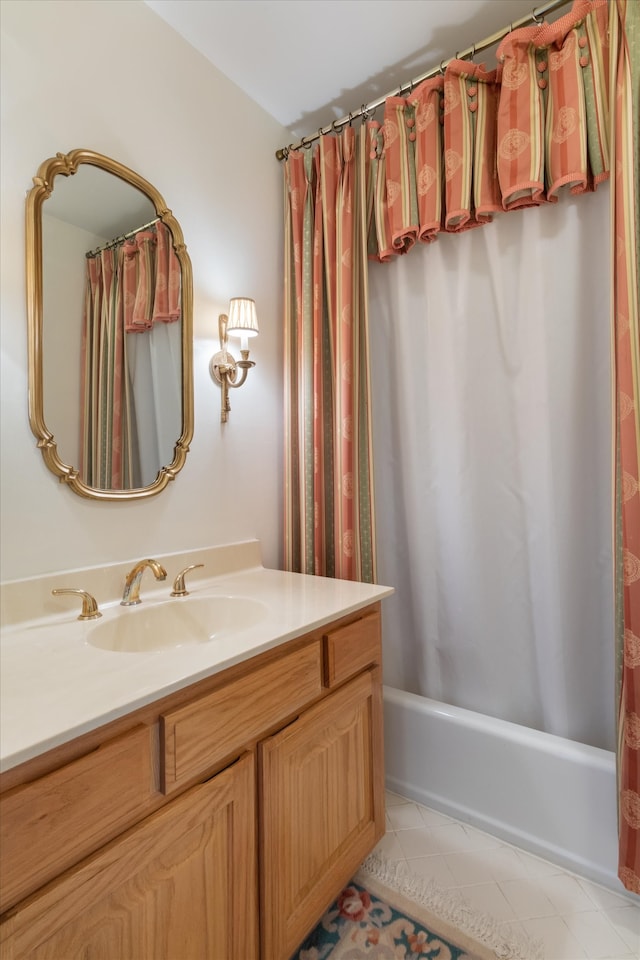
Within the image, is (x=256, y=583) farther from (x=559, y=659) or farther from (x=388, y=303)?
(x=388, y=303)

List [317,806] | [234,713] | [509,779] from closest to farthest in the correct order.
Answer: [234,713] < [317,806] < [509,779]

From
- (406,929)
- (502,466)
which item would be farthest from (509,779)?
(502,466)

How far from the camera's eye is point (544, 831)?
147cm

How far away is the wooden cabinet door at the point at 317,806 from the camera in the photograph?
1.02m

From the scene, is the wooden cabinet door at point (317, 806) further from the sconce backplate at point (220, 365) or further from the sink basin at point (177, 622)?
the sconce backplate at point (220, 365)

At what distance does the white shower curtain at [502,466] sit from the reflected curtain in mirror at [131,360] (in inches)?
33.2

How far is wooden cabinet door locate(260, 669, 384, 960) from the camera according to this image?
1.02 meters

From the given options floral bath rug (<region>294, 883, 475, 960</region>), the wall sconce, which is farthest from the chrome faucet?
floral bath rug (<region>294, 883, 475, 960</region>)

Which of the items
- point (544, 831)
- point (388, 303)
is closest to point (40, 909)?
point (544, 831)

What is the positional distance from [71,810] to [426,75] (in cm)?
222

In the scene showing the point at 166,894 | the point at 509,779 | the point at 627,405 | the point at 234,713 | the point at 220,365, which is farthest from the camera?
the point at 220,365

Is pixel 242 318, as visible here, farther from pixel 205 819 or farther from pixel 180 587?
pixel 205 819

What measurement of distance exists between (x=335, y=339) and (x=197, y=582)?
1.03m

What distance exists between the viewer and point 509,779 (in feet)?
5.04
